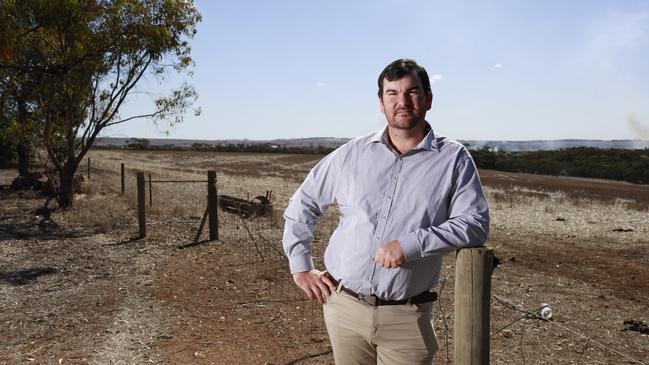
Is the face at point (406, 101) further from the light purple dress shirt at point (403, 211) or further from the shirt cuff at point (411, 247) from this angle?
the shirt cuff at point (411, 247)

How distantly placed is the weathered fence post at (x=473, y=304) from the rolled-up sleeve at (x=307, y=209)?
68 cm

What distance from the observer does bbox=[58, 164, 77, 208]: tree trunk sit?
52.7 feet

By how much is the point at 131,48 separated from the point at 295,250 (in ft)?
46.7

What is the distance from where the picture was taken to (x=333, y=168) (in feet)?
8.52

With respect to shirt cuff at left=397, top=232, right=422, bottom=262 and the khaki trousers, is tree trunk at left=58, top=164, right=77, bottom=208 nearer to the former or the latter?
the khaki trousers

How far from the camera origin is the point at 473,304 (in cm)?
241

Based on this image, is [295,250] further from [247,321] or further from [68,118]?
[68,118]

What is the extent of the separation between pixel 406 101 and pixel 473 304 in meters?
0.94

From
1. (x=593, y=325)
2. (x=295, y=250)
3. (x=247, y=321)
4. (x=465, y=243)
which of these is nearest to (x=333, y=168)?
(x=295, y=250)

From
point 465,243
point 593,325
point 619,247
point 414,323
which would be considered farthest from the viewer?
point 619,247

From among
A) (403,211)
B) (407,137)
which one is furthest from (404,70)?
(403,211)

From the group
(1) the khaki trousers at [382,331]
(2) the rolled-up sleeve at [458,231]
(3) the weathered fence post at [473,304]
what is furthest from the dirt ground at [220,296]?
(2) the rolled-up sleeve at [458,231]

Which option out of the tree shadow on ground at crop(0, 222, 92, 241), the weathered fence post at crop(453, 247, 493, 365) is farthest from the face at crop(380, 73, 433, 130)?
the tree shadow on ground at crop(0, 222, 92, 241)

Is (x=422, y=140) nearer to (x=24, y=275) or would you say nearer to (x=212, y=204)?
(x=24, y=275)
